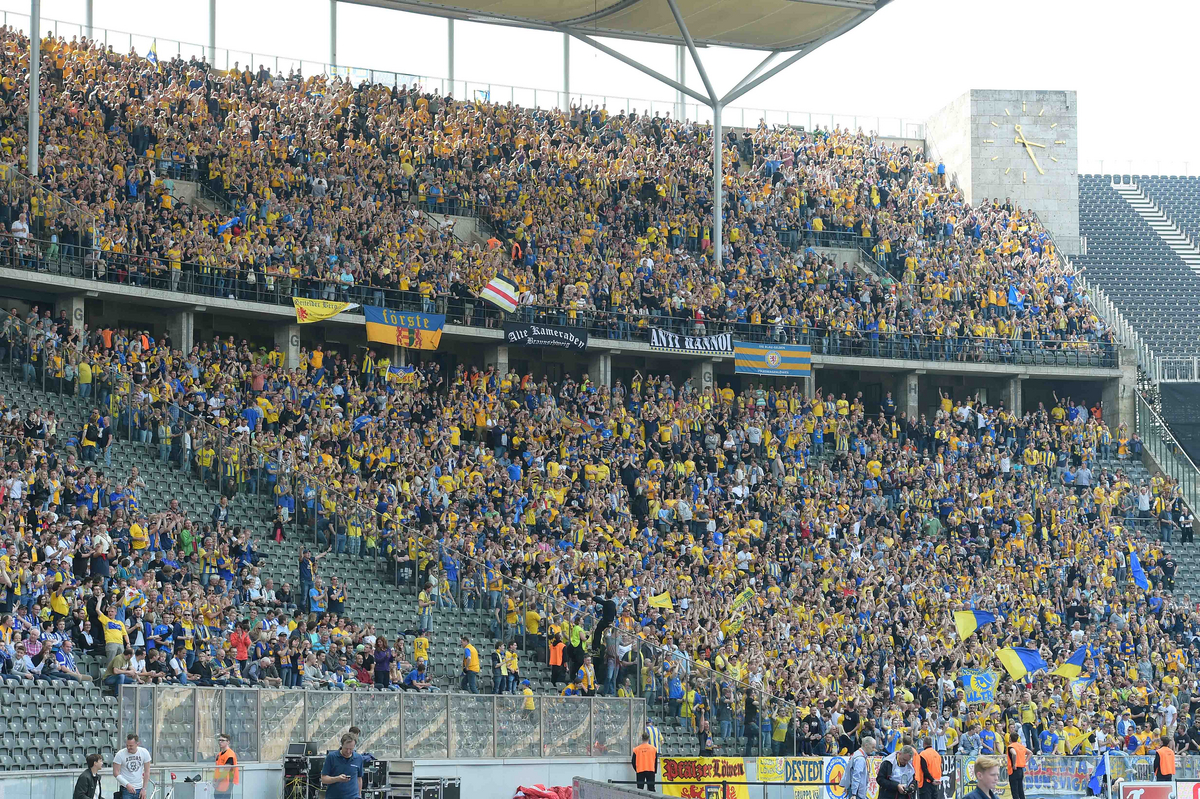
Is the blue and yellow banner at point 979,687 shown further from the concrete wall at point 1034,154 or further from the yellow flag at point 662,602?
the concrete wall at point 1034,154

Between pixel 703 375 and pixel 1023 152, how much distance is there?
18419 mm

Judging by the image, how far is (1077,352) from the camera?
47062mm

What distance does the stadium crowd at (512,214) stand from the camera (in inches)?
1432

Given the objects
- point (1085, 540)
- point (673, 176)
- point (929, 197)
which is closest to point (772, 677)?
point (1085, 540)

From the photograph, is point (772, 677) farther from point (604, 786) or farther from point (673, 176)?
point (673, 176)

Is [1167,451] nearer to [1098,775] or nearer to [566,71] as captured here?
[566,71]

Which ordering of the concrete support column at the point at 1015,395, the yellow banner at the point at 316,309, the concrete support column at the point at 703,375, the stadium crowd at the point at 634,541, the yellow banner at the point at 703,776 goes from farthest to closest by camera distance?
the concrete support column at the point at 1015,395 < the concrete support column at the point at 703,375 < the yellow banner at the point at 316,309 < the stadium crowd at the point at 634,541 < the yellow banner at the point at 703,776

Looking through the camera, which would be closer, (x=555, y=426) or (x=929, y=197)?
(x=555, y=426)

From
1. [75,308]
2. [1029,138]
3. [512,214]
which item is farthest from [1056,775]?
[1029,138]

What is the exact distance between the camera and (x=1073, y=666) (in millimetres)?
34188

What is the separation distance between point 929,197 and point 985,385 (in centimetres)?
699

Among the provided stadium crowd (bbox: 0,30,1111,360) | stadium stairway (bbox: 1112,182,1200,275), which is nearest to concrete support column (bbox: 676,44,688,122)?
stadium crowd (bbox: 0,30,1111,360)

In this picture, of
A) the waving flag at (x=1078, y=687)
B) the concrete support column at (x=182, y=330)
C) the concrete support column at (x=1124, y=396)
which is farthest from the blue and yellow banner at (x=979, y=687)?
the concrete support column at (x=182, y=330)

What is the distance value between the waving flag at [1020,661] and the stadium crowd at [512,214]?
12244 millimetres
